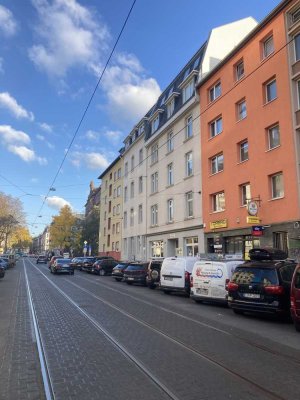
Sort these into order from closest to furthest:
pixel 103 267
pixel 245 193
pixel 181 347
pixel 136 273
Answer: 1. pixel 181 347
2. pixel 245 193
3. pixel 136 273
4. pixel 103 267

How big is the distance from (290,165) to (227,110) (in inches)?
305

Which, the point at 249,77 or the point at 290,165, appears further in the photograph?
the point at 249,77

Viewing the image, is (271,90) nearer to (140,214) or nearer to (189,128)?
(189,128)

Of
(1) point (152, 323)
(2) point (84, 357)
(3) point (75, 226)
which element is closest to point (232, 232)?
(1) point (152, 323)

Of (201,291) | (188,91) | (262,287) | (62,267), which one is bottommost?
(201,291)

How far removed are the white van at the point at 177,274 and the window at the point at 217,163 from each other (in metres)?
10.0

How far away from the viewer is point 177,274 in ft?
59.9

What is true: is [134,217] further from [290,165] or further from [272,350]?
[272,350]

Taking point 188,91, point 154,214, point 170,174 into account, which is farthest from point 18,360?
point 154,214

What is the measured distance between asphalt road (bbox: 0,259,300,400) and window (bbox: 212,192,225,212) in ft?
48.8

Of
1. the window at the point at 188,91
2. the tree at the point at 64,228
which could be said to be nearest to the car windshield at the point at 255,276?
the window at the point at 188,91

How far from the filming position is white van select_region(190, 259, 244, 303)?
13977mm

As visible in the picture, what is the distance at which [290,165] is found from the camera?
1983 centimetres

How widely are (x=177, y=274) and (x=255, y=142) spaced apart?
9456 mm
